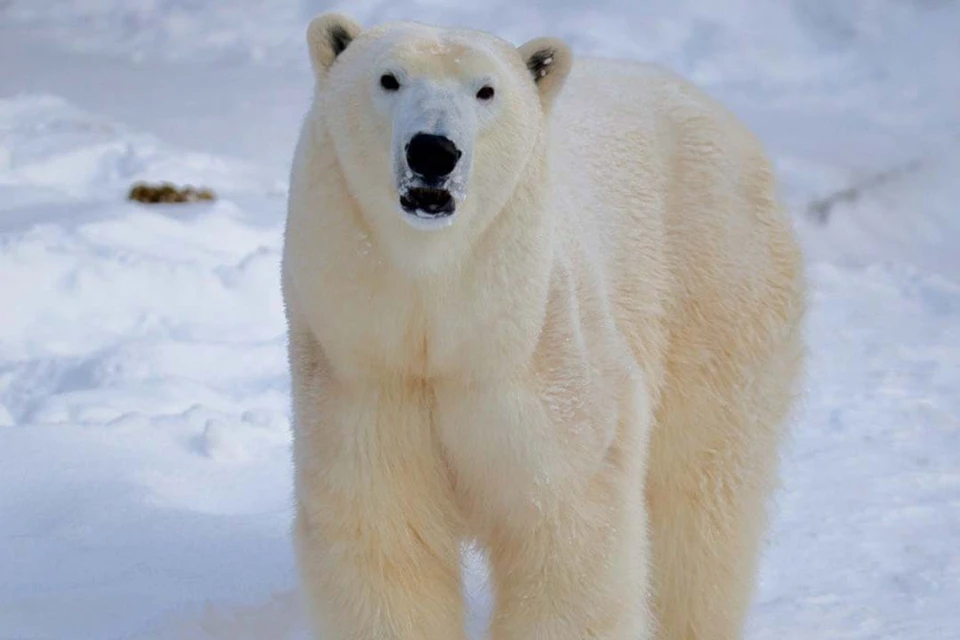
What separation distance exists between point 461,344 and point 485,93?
1.43ft

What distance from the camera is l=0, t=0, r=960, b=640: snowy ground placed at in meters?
3.94

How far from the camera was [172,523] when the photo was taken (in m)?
4.13

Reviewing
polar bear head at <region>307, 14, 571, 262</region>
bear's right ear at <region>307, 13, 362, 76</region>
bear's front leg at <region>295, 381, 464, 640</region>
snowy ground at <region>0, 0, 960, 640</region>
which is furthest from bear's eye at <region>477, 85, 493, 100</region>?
snowy ground at <region>0, 0, 960, 640</region>

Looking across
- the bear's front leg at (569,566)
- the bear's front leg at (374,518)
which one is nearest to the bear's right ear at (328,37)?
the bear's front leg at (374,518)

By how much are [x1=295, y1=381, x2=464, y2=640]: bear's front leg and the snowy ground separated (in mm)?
1006

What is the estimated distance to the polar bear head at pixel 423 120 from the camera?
2.26 m

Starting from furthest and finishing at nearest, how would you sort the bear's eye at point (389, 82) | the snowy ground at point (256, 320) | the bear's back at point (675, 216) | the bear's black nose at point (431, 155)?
the snowy ground at point (256, 320) < the bear's back at point (675, 216) < the bear's eye at point (389, 82) < the bear's black nose at point (431, 155)

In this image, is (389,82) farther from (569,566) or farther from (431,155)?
(569,566)

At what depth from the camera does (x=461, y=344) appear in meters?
2.46

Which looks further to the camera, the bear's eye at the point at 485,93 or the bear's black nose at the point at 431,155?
the bear's eye at the point at 485,93

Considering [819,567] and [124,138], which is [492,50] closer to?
[819,567]

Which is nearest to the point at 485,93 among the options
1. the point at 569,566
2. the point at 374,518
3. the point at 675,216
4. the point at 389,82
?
the point at 389,82

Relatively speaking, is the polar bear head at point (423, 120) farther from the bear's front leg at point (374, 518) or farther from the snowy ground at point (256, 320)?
the snowy ground at point (256, 320)

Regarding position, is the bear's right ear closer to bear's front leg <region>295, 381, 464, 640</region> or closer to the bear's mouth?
the bear's mouth
